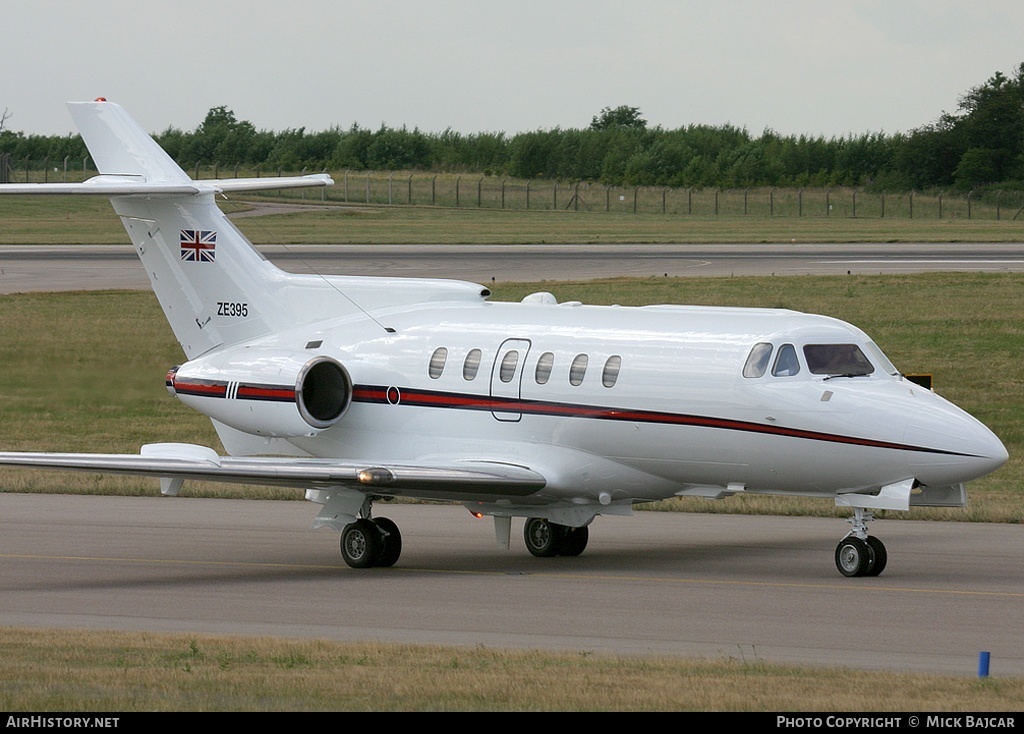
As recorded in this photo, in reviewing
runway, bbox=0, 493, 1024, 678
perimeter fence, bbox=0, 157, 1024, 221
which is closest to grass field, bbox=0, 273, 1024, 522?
runway, bbox=0, 493, 1024, 678

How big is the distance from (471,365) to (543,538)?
2375 mm

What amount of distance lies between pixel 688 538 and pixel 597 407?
3.56 metres

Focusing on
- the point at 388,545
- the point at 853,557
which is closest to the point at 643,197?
the point at 388,545

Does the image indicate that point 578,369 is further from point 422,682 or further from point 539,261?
point 539,261

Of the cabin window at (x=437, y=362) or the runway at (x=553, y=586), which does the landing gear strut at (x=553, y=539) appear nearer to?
the runway at (x=553, y=586)

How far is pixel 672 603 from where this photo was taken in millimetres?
16297

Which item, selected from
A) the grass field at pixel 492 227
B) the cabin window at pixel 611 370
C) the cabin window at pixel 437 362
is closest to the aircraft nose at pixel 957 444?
the cabin window at pixel 611 370

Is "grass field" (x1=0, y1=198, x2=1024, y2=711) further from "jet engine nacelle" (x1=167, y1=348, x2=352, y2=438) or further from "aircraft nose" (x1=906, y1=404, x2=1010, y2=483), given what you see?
"jet engine nacelle" (x1=167, y1=348, x2=352, y2=438)

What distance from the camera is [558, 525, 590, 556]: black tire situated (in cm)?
2033

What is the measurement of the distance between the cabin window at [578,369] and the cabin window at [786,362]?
89.1 inches

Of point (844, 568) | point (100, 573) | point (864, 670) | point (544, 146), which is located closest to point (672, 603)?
point (844, 568)

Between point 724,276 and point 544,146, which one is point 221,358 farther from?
point 544,146

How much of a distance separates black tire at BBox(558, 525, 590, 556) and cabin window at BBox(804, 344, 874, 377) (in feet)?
12.9

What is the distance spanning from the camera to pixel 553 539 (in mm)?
20328
